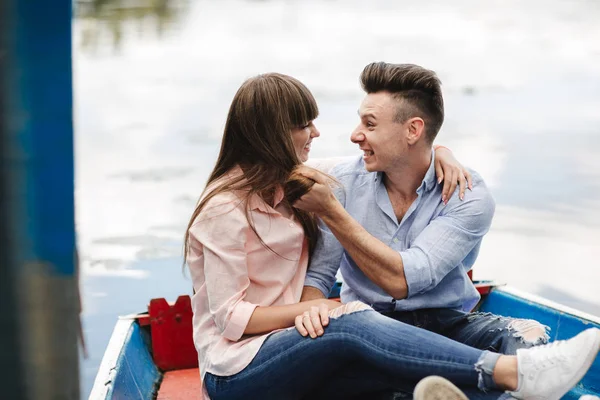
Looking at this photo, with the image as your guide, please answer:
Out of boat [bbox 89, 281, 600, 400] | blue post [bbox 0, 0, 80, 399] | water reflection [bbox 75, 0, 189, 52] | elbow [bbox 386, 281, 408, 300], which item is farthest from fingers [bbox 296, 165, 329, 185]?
water reflection [bbox 75, 0, 189, 52]

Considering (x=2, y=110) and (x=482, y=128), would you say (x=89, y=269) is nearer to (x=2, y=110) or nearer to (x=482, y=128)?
(x=482, y=128)

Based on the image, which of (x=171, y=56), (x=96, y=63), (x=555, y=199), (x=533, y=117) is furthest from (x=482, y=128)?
(x=96, y=63)

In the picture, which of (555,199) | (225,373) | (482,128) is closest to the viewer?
(225,373)

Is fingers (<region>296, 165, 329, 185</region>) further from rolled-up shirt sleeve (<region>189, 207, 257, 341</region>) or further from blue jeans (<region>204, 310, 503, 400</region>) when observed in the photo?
blue jeans (<region>204, 310, 503, 400</region>)

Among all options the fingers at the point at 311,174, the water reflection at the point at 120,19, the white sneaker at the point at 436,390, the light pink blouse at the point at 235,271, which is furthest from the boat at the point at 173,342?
the water reflection at the point at 120,19

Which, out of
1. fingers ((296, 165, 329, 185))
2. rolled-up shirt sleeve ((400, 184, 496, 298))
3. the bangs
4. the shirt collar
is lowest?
rolled-up shirt sleeve ((400, 184, 496, 298))

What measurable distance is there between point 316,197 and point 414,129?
47 cm

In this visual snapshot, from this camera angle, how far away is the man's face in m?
2.38

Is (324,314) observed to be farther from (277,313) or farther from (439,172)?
(439,172)

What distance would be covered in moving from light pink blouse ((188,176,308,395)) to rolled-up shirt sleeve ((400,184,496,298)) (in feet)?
1.00

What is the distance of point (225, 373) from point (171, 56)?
460 inches

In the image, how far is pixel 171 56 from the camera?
43.7ft

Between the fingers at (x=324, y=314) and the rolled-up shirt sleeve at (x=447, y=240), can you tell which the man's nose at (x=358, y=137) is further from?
the fingers at (x=324, y=314)

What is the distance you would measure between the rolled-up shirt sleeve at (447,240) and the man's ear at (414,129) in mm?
202
